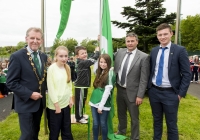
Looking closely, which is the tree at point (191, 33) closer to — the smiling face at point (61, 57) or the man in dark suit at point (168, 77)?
the man in dark suit at point (168, 77)

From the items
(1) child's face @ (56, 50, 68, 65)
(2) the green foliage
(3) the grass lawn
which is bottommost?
(3) the grass lawn

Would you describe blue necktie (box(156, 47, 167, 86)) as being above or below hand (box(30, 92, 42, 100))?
above

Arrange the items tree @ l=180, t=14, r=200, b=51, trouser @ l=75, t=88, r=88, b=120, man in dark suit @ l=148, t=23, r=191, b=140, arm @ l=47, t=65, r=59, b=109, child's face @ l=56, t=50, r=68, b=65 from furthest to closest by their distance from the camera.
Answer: tree @ l=180, t=14, r=200, b=51 → trouser @ l=75, t=88, r=88, b=120 → man in dark suit @ l=148, t=23, r=191, b=140 → child's face @ l=56, t=50, r=68, b=65 → arm @ l=47, t=65, r=59, b=109

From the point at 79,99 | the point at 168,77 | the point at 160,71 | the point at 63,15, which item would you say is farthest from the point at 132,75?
the point at 63,15

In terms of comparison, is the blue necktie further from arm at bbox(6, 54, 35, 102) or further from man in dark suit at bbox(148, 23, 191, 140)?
arm at bbox(6, 54, 35, 102)

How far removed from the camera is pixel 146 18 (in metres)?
7.66

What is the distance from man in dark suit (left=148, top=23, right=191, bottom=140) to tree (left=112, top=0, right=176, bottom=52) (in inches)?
170

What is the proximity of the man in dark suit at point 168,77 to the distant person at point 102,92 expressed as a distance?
2.36 feet

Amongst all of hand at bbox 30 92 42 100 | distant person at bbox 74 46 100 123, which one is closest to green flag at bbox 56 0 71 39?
distant person at bbox 74 46 100 123

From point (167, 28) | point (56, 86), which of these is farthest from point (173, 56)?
point (56, 86)

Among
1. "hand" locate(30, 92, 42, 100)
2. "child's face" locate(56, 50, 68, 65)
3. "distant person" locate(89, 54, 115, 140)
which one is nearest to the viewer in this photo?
"hand" locate(30, 92, 42, 100)

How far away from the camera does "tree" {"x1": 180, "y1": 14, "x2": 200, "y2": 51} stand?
42.9 m

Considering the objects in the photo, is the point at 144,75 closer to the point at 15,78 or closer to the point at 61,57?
the point at 61,57

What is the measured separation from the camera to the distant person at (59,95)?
2.88 m
